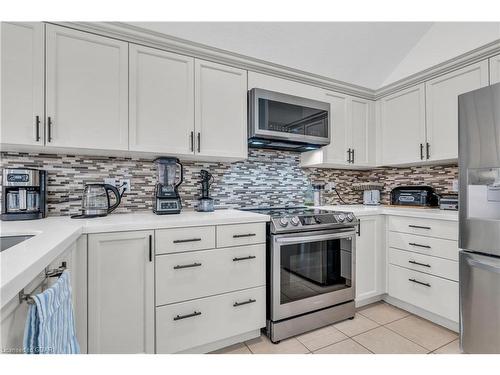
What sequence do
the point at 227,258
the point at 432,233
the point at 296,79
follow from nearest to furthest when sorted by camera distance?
the point at 227,258 < the point at 432,233 < the point at 296,79

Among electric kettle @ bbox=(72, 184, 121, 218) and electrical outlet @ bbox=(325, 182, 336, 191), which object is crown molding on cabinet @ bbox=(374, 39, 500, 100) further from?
electric kettle @ bbox=(72, 184, 121, 218)

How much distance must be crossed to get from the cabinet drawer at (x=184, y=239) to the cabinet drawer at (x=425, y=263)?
176cm

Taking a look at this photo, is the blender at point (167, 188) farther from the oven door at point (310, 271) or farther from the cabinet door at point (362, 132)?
the cabinet door at point (362, 132)

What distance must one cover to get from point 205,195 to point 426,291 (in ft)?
6.65

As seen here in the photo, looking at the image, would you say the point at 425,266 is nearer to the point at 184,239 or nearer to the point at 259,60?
the point at 184,239

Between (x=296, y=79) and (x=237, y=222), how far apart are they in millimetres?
1505

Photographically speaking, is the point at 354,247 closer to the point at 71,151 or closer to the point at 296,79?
the point at 296,79

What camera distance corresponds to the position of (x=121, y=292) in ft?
4.79

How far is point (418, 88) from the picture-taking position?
250 cm

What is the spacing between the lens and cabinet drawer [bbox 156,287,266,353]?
1558mm

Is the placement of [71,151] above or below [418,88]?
below

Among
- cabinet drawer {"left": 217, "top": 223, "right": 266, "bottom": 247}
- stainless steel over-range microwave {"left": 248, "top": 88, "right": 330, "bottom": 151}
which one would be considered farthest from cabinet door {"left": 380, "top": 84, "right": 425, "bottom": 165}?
cabinet drawer {"left": 217, "top": 223, "right": 266, "bottom": 247}

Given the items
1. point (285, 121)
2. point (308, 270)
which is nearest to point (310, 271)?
point (308, 270)
